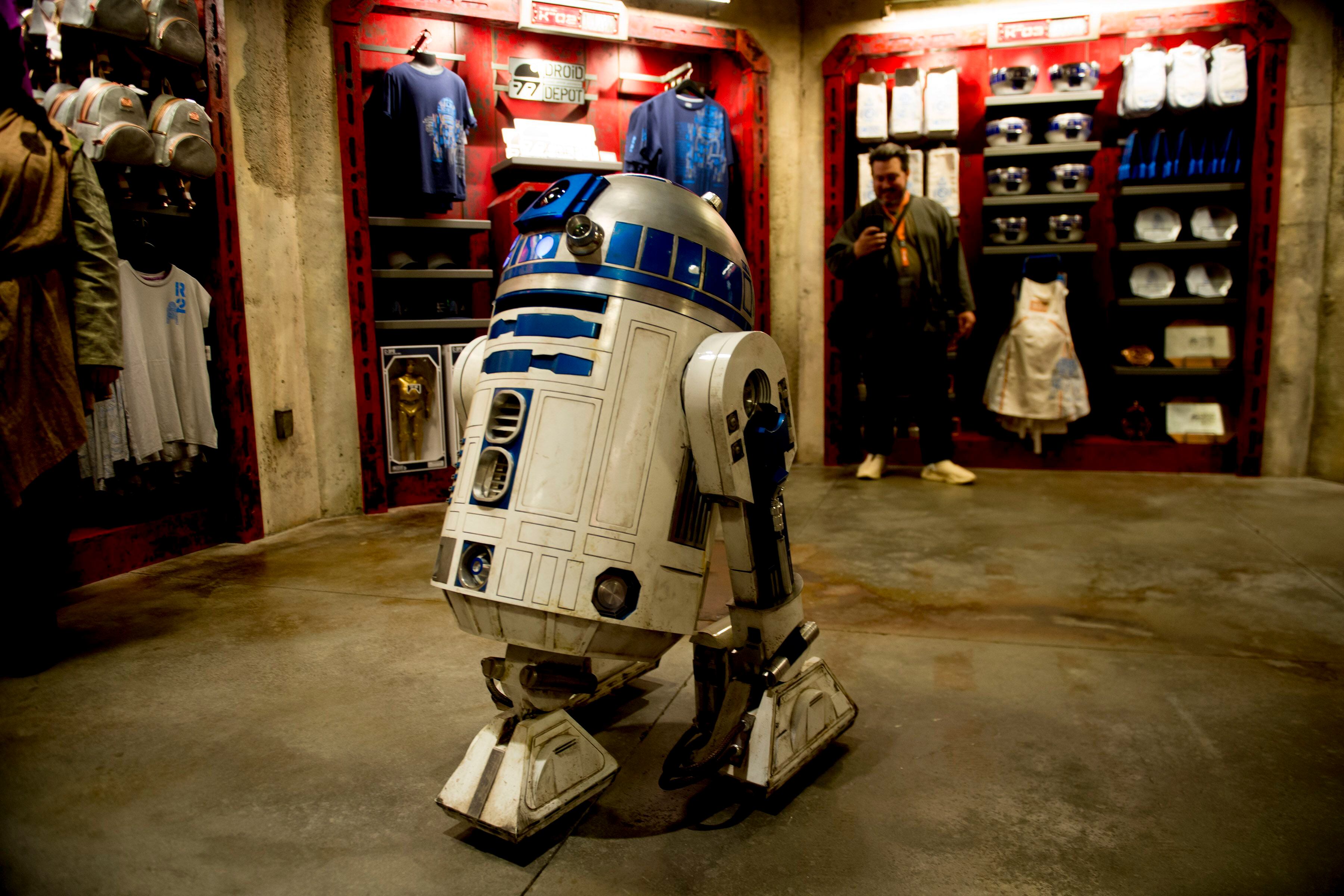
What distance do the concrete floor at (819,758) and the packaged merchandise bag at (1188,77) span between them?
2.83m

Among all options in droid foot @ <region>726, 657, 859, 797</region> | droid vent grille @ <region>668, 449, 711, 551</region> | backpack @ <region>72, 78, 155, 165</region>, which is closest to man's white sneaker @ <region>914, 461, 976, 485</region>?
droid foot @ <region>726, 657, 859, 797</region>

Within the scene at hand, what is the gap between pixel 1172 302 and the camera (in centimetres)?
511

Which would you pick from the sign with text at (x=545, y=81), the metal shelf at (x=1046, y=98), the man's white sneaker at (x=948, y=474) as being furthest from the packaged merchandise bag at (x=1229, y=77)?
the sign with text at (x=545, y=81)

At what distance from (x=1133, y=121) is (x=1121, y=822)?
5129 millimetres

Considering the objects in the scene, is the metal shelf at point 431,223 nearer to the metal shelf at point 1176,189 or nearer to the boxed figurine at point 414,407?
the boxed figurine at point 414,407

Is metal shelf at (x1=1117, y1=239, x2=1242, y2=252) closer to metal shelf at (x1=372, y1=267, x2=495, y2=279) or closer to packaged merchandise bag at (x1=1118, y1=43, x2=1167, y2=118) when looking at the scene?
packaged merchandise bag at (x1=1118, y1=43, x2=1167, y2=118)

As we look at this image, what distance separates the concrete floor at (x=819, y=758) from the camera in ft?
4.95

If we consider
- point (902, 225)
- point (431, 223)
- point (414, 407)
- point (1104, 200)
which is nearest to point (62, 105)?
point (431, 223)

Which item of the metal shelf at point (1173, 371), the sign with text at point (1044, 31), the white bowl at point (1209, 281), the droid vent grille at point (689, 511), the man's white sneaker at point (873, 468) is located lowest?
the man's white sneaker at point (873, 468)

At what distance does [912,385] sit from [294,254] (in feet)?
11.2

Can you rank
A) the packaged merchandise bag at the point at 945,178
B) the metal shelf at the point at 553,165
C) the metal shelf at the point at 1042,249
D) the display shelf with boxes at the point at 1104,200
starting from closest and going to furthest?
the metal shelf at the point at 553,165
the display shelf with boxes at the point at 1104,200
the metal shelf at the point at 1042,249
the packaged merchandise bag at the point at 945,178

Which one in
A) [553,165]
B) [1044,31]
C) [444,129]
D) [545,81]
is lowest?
[553,165]

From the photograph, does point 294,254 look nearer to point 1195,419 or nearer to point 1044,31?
point 1044,31

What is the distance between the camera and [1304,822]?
1.61 meters
